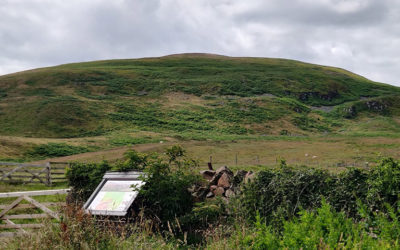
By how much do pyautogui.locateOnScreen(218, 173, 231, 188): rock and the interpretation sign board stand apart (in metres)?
2.66

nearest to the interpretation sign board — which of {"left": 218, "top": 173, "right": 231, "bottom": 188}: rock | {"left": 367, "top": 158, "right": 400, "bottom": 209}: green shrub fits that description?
{"left": 218, "top": 173, "right": 231, "bottom": 188}: rock

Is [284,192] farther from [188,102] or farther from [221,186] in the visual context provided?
[188,102]

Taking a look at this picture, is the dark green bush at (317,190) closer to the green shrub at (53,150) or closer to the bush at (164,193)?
the bush at (164,193)

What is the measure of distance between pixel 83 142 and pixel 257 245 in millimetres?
44523

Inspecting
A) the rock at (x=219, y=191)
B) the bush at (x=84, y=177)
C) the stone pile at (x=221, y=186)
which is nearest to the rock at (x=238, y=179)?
the stone pile at (x=221, y=186)

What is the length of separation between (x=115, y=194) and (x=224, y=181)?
340 centimetres

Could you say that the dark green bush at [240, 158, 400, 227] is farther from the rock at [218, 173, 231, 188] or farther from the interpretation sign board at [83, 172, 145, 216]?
the interpretation sign board at [83, 172, 145, 216]

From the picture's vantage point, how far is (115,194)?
860cm

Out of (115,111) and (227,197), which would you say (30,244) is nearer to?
(227,197)

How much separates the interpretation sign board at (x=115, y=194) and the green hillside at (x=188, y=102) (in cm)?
4928

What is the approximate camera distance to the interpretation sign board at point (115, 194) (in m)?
8.04

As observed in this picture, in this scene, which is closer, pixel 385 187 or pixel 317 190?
pixel 385 187

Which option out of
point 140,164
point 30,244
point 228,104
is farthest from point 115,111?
point 30,244

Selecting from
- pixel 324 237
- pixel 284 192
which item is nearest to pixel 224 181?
pixel 284 192
